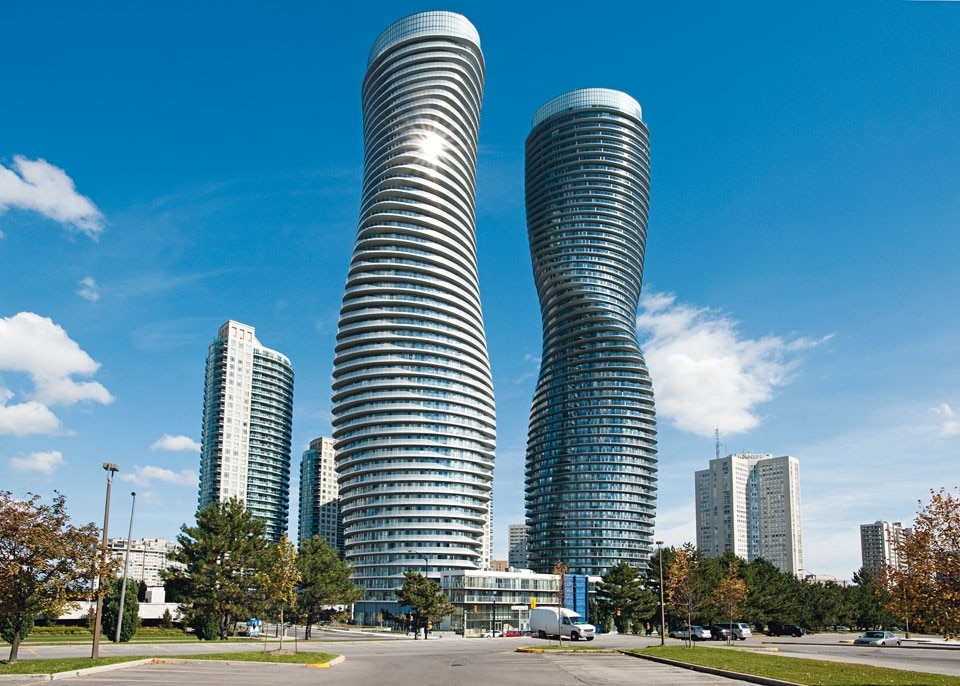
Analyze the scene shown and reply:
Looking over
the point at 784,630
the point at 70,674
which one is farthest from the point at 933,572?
the point at 784,630

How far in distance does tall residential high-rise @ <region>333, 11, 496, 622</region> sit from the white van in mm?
67465

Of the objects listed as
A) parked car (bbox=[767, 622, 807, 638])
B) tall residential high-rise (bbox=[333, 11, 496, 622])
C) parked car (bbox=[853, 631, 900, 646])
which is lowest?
parked car (bbox=[767, 622, 807, 638])

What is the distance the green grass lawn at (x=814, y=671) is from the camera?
32.1 meters

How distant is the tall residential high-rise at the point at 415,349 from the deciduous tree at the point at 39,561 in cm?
11693

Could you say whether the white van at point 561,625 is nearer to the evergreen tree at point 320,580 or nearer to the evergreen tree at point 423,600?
the evergreen tree at point 423,600

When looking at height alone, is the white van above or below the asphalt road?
below

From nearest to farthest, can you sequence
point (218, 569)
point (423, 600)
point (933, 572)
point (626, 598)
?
point (933, 572)
point (218, 569)
point (423, 600)
point (626, 598)

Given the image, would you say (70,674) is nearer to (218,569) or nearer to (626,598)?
(218,569)

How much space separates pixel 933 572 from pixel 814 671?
1075cm

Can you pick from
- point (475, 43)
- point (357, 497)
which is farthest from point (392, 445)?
point (475, 43)

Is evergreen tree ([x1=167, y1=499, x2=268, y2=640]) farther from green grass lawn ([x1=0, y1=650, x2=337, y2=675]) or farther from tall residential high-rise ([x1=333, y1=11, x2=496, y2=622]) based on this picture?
tall residential high-rise ([x1=333, y1=11, x2=496, y2=622])

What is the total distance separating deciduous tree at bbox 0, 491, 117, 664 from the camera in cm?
3659

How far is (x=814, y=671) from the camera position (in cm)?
3653

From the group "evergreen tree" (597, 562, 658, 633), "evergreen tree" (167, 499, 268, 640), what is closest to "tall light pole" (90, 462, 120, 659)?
"evergreen tree" (167, 499, 268, 640)
